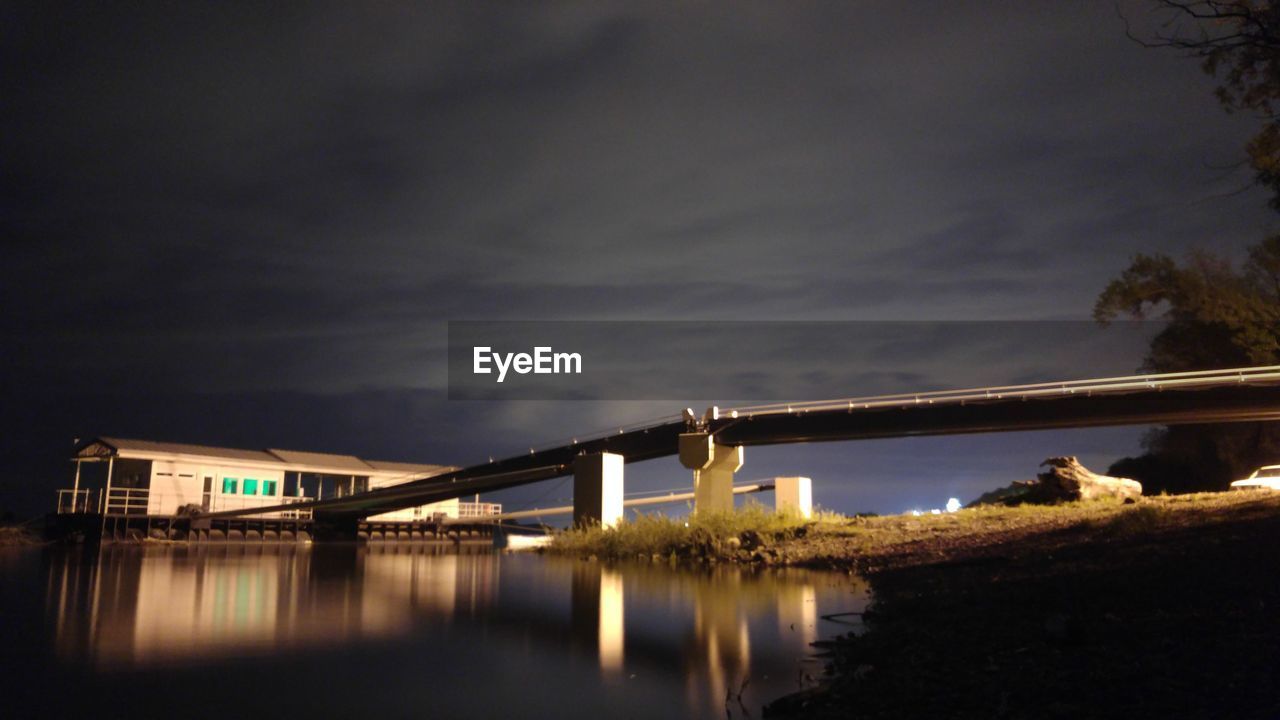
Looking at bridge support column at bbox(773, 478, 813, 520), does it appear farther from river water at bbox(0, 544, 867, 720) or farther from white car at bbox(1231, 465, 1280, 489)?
river water at bbox(0, 544, 867, 720)

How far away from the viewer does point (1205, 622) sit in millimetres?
5828

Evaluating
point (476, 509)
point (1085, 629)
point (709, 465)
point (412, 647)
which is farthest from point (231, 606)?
point (476, 509)

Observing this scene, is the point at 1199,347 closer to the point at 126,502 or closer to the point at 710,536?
the point at 710,536

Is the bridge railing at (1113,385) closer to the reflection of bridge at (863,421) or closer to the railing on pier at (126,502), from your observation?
the reflection of bridge at (863,421)

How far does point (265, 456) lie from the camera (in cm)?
5028

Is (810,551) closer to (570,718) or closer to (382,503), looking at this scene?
(570,718)

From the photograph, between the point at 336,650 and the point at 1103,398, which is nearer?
the point at 336,650

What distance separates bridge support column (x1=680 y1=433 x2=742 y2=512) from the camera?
31.0 metres

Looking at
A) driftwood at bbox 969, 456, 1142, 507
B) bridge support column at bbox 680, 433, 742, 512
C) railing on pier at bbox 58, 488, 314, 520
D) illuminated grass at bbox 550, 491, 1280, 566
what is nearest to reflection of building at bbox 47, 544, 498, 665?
illuminated grass at bbox 550, 491, 1280, 566

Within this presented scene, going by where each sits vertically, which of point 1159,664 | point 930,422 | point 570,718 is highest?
point 930,422

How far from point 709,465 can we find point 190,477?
29768 millimetres

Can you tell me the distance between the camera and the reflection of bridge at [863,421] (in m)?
26.0

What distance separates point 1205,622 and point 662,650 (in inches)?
168

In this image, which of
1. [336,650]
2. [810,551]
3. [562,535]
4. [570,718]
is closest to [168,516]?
[562,535]
